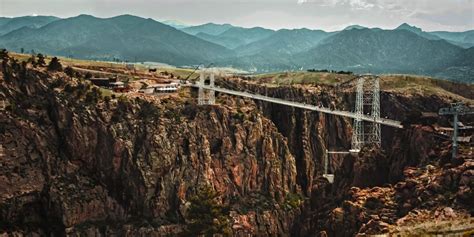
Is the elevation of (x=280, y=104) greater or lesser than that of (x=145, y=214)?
greater

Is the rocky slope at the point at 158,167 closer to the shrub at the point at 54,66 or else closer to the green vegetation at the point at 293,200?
the green vegetation at the point at 293,200

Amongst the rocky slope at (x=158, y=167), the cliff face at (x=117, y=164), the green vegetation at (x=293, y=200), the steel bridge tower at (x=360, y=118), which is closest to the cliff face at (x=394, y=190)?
the rocky slope at (x=158, y=167)

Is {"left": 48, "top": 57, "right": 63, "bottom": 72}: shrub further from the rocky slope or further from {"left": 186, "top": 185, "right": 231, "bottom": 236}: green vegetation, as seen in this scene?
{"left": 186, "top": 185, "right": 231, "bottom": 236}: green vegetation

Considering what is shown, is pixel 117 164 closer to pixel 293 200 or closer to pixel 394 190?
pixel 293 200

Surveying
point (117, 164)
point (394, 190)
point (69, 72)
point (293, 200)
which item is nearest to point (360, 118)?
point (293, 200)

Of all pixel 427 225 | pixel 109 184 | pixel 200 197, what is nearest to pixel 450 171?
pixel 427 225

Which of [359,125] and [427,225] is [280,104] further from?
[427,225]

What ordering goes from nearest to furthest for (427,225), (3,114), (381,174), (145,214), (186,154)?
(427,225), (381,174), (3,114), (145,214), (186,154)
